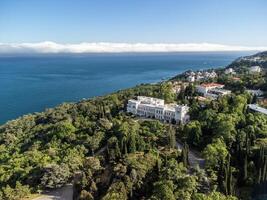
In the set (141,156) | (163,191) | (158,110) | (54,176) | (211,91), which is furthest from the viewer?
(211,91)

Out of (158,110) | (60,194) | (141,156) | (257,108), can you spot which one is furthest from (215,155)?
(257,108)

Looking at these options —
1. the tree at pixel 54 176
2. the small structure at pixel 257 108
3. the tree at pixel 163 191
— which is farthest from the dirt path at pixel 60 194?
the small structure at pixel 257 108

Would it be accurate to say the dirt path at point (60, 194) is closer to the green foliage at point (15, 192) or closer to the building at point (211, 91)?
the green foliage at point (15, 192)

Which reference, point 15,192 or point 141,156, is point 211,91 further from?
point 15,192

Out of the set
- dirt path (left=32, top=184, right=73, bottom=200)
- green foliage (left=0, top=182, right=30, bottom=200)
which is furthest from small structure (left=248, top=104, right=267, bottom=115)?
green foliage (left=0, top=182, right=30, bottom=200)

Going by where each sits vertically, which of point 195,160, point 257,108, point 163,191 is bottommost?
point 195,160

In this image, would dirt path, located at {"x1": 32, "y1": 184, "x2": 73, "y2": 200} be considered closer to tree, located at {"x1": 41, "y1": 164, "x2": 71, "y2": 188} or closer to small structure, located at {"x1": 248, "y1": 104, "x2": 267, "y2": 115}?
tree, located at {"x1": 41, "y1": 164, "x2": 71, "y2": 188}

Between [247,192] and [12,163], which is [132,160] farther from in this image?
[12,163]

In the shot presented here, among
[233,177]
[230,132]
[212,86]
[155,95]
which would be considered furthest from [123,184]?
[212,86]
